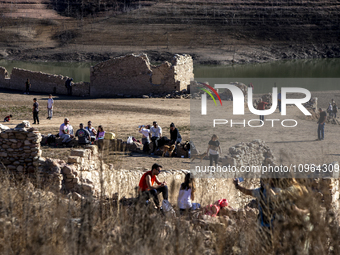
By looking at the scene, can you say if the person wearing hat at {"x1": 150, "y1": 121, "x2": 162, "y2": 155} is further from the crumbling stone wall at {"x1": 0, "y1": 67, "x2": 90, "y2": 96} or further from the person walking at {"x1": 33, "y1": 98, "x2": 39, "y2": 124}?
the crumbling stone wall at {"x1": 0, "y1": 67, "x2": 90, "y2": 96}

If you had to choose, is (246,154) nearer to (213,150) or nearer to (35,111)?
(213,150)

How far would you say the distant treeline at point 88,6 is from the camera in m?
79.3

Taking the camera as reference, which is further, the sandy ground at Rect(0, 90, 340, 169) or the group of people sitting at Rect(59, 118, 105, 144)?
the group of people sitting at Rect(59, 118, 105, 144)

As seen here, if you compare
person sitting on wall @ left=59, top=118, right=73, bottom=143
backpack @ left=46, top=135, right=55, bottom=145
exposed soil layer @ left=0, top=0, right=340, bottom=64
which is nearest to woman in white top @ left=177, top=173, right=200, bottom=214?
person sitting on wall @ left=59, top=118, right=73, bottom=143

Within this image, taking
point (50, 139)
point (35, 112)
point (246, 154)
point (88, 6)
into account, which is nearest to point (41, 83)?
point (35, 112)

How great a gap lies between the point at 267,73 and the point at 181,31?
936 inches

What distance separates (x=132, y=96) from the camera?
27.7m

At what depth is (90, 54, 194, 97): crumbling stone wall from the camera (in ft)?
91.0

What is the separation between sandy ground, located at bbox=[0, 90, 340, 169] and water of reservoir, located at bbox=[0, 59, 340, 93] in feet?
23.9

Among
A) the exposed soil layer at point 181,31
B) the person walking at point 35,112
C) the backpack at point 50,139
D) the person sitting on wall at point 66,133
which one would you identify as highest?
the exposed soil layer at point 181,31

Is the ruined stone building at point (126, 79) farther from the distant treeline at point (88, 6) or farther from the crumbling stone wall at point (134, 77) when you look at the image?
the distant treeline at point (88, 6)

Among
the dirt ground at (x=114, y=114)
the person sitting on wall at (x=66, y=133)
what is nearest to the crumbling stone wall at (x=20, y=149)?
the dirt ground at (x=114, y=114)

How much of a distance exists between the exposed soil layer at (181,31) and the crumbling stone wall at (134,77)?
89.2ft

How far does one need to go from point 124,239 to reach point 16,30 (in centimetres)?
7039
